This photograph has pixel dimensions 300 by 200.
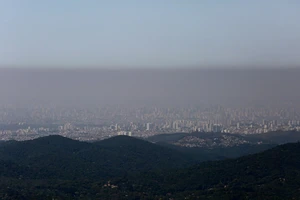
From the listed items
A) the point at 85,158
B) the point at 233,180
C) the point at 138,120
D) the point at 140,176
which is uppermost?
the point at 138,120

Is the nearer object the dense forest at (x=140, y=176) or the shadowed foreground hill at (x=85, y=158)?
the dense forest at (x=140, y=176)

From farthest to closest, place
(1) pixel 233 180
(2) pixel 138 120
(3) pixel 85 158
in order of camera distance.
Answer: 1. (2) pixel 138 120
2. (3) pixel 85 158
3. (1) pixel 233 180

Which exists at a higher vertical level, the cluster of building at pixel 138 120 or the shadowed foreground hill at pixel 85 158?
the cluster of building at pixel 138 120

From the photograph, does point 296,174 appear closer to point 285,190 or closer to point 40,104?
point 285,190

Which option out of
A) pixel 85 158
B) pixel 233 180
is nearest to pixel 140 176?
pixel 233 180

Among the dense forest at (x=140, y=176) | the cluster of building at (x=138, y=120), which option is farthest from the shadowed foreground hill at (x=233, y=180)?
the cluster of building at (x=138, y=120)

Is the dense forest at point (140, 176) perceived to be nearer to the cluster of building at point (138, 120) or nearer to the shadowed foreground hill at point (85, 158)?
the shadowed foreground hill at point (85, 158)

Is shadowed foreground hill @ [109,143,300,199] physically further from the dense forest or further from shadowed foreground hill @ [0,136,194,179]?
shadowed foreground hill @ [0,136,194,179]

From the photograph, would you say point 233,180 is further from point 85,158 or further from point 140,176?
point 85,158

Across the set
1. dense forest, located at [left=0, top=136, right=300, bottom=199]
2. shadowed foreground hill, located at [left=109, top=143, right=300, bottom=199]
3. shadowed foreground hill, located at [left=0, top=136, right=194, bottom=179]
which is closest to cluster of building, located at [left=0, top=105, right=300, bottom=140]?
shadowed foreground hill, located at [left=0, top=136, right=194, bottom=179]

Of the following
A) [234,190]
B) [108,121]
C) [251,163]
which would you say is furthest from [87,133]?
[234,190]

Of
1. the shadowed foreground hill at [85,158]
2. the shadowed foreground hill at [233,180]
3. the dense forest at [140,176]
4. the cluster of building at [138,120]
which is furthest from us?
the cluster of building at [138,120]

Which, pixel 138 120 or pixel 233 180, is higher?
pixel 138 120
